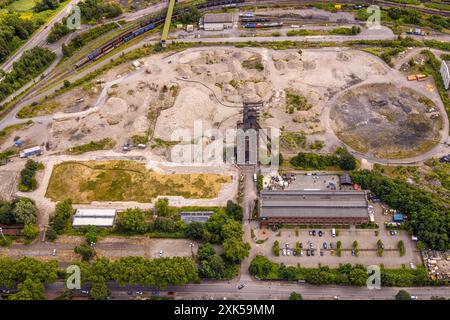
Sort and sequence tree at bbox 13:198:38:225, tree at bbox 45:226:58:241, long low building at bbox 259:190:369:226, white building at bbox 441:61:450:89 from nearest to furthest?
long low building at bbox 259:190:369:226 → tree at bbox 45:226:58:241 → tree at bbox 13:198:38:225 → white building at bbox 441:61:450:89

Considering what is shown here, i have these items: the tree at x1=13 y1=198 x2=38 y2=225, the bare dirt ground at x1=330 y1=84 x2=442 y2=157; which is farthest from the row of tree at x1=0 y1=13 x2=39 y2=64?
the bare dirt ground at x1=330 y1=84 x2=442 y2=157

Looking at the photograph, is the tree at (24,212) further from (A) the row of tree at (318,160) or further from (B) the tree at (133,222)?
(A) the row of tree at (318,160)

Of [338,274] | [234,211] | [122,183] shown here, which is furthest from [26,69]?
[338,274]

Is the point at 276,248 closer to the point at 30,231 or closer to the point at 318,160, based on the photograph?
the point at 318,160

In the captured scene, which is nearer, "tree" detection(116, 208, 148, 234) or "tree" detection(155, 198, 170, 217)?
"tree" detection(116, 208, 148, 234)

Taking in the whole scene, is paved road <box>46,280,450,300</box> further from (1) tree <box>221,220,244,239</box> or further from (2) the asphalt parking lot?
(1) tree <box>221,220,244,239</box>

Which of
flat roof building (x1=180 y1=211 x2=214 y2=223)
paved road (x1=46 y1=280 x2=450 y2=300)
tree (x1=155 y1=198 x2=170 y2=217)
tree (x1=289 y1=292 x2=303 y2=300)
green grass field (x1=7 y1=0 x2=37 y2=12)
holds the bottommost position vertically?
tree (x1=289 y1=292 x2=303 y2=300)

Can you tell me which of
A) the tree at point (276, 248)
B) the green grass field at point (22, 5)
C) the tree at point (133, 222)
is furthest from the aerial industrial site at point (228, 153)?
the green grass field at point (22, 5)
